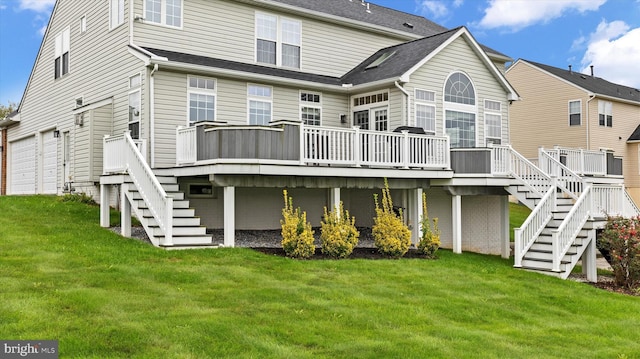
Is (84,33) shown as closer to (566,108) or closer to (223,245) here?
(223,245)

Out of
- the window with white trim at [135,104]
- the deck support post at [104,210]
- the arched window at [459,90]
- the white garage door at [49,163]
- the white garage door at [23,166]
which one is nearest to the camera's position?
the deck support post at [104,210]

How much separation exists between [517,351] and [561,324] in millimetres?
2456

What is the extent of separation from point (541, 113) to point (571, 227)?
69.9ft

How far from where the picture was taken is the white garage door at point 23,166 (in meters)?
25.2

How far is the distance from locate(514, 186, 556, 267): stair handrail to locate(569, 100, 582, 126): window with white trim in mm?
19325

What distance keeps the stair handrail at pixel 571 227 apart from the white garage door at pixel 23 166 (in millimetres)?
20268

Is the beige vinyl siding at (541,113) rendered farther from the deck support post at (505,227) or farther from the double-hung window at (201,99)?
the double-hung window at (201,99)

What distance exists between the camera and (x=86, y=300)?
849cm

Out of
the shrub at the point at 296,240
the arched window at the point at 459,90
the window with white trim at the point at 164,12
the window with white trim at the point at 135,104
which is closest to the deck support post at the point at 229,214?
the shrub at the point at 296,240

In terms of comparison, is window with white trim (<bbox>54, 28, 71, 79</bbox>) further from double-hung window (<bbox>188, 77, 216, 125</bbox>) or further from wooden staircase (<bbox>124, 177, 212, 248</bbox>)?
wooden staircase (<bbox>124, 177, 212, 248</bbox>)

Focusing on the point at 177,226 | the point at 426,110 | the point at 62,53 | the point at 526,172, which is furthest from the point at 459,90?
the point at 62,53

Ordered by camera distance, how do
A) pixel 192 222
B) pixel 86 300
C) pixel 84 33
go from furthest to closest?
pixel 84 33, pixel 192 222, pixel 86 300

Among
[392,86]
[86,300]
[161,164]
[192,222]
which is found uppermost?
[392,86]

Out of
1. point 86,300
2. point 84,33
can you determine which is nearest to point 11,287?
point 86,300
